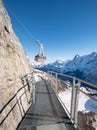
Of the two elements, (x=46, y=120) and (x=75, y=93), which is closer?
(x=75, y=93)

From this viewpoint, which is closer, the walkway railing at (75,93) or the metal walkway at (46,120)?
the walkway railing at (75,93)

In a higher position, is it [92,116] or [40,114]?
[40,114]

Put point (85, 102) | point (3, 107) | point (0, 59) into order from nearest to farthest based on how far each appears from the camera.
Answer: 1. point (3, 107)
2. point (0, 59)
3. point (85, 102)

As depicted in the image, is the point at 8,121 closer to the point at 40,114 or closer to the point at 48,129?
the point at 48,129

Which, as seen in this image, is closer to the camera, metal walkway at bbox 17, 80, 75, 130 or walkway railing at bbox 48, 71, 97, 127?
walkway railing at bbox 48, 71, 97, 127

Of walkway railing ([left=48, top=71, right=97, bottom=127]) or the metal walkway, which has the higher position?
walkway railing ([left=48, top=71, right=97, bottom=127])

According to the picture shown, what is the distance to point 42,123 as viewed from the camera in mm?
4000

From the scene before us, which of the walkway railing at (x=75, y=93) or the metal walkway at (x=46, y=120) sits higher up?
the walkway railing at (x=75, y=93)

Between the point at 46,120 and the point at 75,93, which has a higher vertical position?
the point at 75,93

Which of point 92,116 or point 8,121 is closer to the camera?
point 8,121

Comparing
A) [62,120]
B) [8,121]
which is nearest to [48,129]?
[62,120]

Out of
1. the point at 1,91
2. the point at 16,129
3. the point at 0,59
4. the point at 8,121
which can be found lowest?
the point at 16,129

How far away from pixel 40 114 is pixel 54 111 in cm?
60

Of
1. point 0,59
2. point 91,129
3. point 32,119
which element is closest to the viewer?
point 0,59
